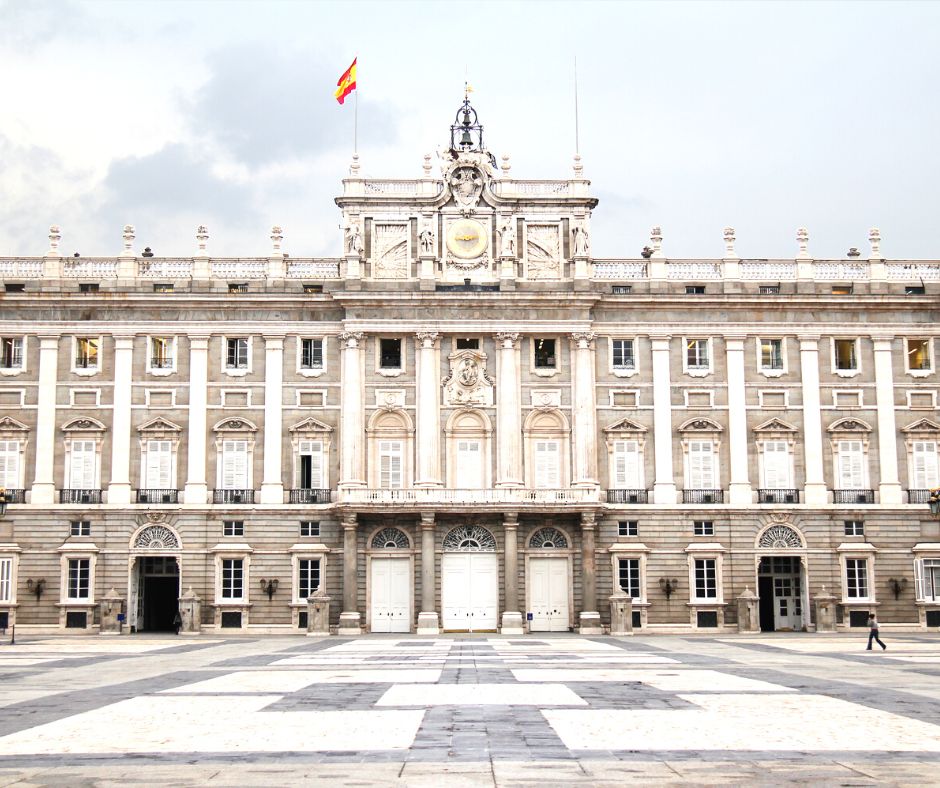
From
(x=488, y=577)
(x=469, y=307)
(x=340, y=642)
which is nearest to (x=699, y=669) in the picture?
(x=340, y=642)

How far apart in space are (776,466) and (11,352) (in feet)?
121

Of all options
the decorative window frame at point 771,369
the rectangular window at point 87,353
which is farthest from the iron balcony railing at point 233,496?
the decorative window frame at point 771,369

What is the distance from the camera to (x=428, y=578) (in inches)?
2137

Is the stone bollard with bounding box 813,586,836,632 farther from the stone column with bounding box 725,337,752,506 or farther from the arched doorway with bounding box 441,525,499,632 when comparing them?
the arched doorway with bounding box 441,525,499,632

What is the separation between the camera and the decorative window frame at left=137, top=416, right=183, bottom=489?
2205 inches

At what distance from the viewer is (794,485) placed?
56.8m

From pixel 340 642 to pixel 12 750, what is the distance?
30.5 metres

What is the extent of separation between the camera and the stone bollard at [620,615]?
5316cm

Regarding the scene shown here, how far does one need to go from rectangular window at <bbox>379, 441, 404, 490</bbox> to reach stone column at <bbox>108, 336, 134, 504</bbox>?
11798 millimetres

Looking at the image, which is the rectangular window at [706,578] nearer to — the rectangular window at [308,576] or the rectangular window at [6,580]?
the rectangular window at [308,576]

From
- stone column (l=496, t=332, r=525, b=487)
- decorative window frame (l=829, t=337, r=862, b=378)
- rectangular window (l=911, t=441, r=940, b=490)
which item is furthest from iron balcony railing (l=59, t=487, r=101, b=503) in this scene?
rectangular window (l=911, t=441, r=940, b=490)

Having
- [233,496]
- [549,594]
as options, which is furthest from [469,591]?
[233,496]

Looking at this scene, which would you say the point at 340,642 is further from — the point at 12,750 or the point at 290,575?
the point at 12,750

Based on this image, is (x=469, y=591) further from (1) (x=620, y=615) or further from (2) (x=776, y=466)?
(2) (x=776, y=466)
